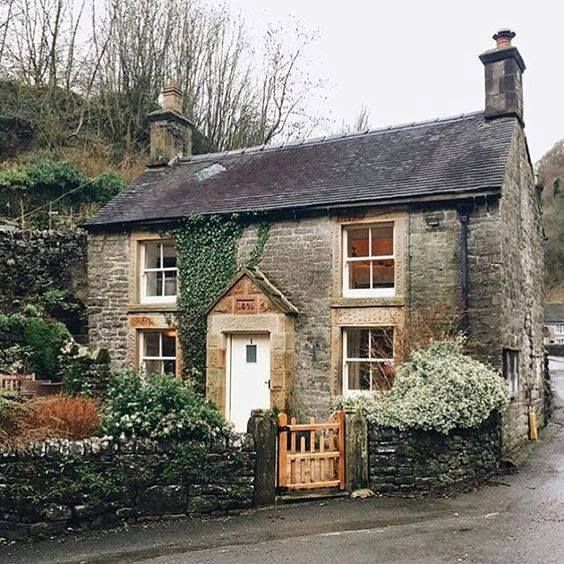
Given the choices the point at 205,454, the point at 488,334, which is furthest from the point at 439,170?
the point at 205,454

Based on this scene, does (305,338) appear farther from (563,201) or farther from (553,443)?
(563,201)

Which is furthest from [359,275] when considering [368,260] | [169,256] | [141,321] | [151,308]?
[141,321]

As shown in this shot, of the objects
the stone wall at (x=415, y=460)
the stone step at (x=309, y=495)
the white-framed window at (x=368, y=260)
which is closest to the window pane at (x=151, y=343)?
the white-framed window at (x=368, y=260)

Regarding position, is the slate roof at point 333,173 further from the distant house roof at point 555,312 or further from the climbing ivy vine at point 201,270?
the distant house roof at point 555,312

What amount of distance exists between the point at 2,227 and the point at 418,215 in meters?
12.6

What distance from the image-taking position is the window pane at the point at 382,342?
43.7 ft

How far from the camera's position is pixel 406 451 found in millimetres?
9836

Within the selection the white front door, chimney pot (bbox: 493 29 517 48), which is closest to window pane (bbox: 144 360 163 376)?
the white front door

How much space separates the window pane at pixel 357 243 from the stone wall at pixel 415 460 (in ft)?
16.0

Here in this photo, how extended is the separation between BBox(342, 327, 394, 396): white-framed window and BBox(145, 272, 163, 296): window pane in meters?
5.14

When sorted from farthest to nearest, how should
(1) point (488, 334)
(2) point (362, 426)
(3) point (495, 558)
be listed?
1. (1) point (488, 334)
2. (2) point (362, 426)
3. (3) point (495, 558)

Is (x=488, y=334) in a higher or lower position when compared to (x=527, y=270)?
lower

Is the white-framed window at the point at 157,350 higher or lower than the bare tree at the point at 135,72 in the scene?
lower

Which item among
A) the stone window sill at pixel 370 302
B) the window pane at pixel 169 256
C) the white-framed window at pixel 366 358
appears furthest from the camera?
the window pane at pixel 169 256
